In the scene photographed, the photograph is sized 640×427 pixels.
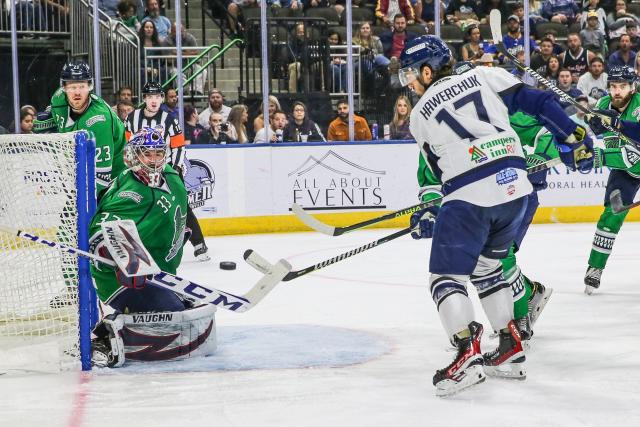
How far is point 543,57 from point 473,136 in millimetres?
6298

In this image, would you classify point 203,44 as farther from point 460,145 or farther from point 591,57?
point 460,145

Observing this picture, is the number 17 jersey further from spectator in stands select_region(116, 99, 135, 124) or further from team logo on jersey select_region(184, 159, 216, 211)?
spectator in stands select_region(116, 99, 135, 124)

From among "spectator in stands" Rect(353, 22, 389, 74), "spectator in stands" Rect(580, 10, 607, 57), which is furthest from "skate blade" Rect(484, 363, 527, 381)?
"spectator in stands" Rect(580, 10, 607, 57)

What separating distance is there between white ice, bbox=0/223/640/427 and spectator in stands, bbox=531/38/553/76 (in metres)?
3.87

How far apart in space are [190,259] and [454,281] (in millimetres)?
4051

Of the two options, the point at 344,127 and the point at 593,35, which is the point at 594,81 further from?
the point at 344,127

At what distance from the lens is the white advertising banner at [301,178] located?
28.0 feet

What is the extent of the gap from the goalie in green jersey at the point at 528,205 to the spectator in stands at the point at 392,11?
17.1ft

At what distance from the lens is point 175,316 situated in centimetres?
405

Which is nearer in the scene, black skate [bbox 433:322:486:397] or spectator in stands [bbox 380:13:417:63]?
black skate [bbox 433:322:486:397]

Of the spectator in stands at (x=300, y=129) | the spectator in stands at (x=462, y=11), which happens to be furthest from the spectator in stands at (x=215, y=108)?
the spectator in stands at (x=462, y=11)

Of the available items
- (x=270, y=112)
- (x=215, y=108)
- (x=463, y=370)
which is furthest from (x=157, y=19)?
(x=463, y=370)

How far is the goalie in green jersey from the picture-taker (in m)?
4.09

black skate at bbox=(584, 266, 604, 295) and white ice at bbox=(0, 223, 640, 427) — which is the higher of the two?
black skate at bbox=(584, 266, 604, 295)
